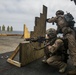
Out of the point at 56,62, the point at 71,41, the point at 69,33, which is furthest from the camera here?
the point at 56,62

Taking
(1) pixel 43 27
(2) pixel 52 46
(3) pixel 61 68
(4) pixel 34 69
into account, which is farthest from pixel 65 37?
(1) pixel 43 27

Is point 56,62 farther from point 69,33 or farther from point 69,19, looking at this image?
point 69,19

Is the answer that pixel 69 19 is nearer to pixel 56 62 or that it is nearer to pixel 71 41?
pixel 71 41

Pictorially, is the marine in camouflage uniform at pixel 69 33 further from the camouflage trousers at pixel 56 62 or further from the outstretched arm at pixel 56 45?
the camouflage trousers at pixel 56 62

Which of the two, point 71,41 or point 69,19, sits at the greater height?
point 69,19

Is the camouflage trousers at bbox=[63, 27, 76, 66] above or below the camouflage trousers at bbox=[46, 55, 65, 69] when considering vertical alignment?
above

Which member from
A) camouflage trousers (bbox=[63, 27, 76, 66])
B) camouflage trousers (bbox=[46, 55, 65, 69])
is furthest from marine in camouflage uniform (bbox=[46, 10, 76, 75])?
camouflage trousers (bbox=[46, 55, 65, 69])

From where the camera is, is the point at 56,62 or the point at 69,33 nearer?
the point at 69,33

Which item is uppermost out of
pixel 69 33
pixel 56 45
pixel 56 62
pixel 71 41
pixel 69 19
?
pixel 69 19

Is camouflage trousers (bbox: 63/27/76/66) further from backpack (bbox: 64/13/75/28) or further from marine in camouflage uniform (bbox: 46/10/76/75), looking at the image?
backpack (bbox: 64/13/75/28)

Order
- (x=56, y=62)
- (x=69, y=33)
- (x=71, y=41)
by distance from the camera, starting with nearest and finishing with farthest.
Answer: (x=71, y=41) → (x=69, y=33) → (x=56, y=62)

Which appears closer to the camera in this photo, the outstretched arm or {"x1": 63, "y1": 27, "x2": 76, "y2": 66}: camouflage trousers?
{"x1": 63, "y1": 27, "x2": 76, "y2": 66}: camouflage trousers

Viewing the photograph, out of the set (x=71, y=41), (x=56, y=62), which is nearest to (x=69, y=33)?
(x=71, y=41)

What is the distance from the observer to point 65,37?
14.6ft
